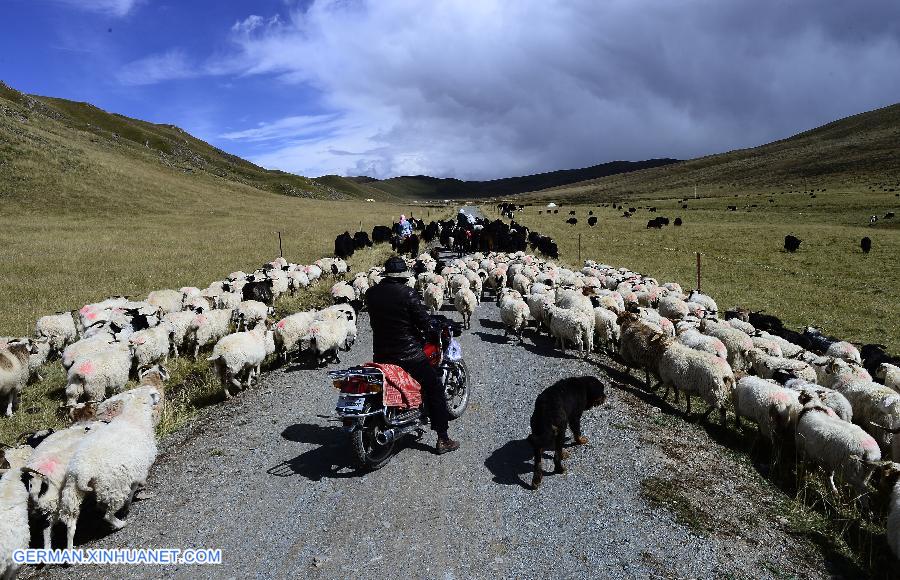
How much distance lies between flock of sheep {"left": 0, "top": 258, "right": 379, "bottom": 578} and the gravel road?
57 cm

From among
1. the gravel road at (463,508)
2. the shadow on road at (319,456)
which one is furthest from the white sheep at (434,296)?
the shadow on road at (319,456)

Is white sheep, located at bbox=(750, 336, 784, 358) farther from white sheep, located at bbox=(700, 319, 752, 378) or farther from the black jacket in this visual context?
the black jacket

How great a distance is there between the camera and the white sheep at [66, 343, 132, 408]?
806cm

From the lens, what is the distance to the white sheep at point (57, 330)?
38.0 ft

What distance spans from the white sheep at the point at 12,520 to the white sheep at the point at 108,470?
1.12 ft

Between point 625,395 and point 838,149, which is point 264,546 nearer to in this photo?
point 625,395

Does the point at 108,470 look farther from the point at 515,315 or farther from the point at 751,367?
the point at 751,367

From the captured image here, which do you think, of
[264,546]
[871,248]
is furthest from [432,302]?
[871,248]

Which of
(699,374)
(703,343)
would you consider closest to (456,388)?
(699,374)

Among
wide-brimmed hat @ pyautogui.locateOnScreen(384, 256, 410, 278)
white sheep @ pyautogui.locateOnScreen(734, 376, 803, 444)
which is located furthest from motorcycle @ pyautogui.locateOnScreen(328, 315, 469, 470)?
white sheep @ pyautogui.locateOnScreen(734, 376, 803, 444)

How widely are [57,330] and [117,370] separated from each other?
4874 millimetres

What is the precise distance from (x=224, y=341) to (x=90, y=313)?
5.79m

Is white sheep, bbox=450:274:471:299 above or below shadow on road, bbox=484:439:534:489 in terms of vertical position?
above

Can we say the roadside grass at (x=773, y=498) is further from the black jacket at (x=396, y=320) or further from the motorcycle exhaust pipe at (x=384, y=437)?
the black jacket at (x=396, y=320)
